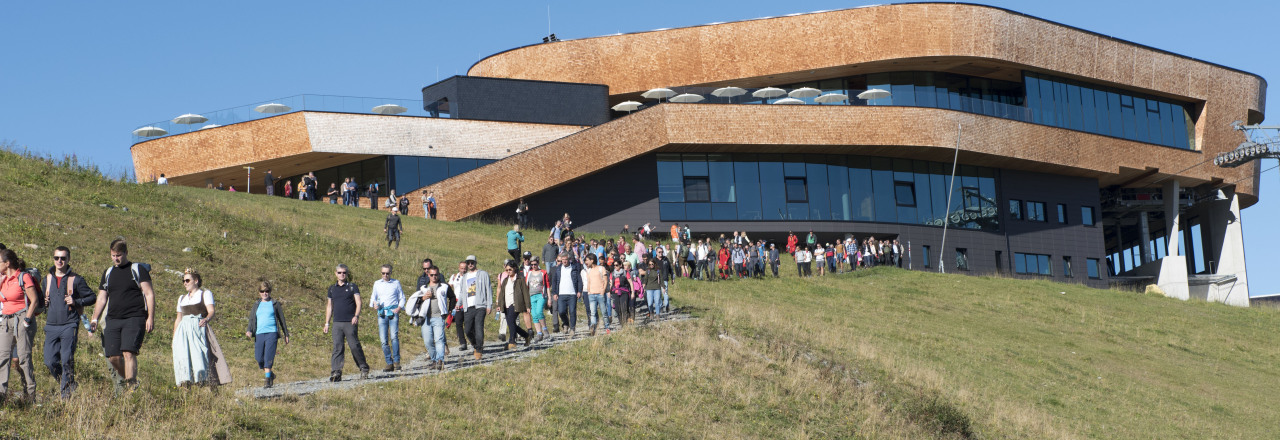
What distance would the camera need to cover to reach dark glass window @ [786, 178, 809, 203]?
4378cm

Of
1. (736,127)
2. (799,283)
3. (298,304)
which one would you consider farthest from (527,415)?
(736,127)

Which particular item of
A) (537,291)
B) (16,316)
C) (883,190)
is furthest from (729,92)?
(16,316)

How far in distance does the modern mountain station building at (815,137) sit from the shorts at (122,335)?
98.2 ft

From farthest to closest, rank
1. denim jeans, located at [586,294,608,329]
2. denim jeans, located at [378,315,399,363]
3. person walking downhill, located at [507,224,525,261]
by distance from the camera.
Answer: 1. person walking downhill, located at [507,224,525,261]
2. denim jeans, located at [586,294,608,329]
3. denim jeans, located at [378,315,399,363]

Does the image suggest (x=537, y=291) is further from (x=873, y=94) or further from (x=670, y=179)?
(x=873, y=94)

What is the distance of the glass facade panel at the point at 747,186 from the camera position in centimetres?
4331

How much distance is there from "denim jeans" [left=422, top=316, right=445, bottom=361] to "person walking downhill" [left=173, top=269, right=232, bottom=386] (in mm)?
3529

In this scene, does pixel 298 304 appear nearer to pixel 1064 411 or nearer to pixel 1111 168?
pixel 1064 411

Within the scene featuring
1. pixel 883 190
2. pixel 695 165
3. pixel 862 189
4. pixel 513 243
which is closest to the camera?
pixel 513 243

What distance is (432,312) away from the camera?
15.5 m

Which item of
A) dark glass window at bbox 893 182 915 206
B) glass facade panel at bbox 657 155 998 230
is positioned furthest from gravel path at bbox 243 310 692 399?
dark glass window at bbox 893 182 915 206

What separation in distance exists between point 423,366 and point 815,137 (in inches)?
1098

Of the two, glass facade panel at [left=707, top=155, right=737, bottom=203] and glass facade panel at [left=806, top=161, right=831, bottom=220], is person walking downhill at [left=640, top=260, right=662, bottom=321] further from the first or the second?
glass facade panel at [left=806, top=161, right=831, bottom=220]

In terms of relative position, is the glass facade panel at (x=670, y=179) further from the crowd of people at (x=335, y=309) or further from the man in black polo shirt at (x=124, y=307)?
the man in black polo shirt at (x=124, y=307)
